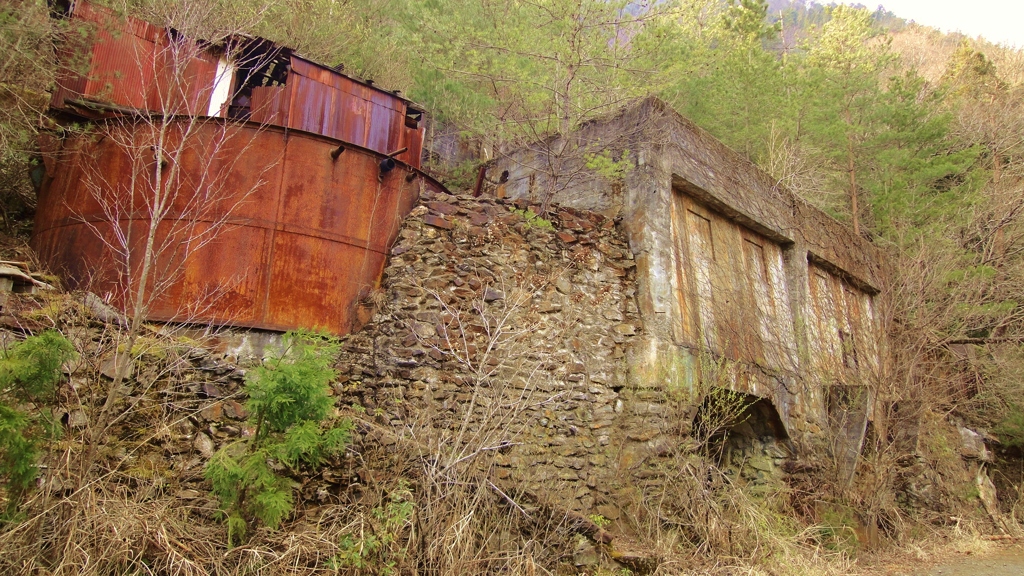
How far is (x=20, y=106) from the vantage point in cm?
664

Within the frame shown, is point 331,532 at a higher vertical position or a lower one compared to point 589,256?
lower

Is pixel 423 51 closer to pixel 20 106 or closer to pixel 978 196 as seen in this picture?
pixel 20 106

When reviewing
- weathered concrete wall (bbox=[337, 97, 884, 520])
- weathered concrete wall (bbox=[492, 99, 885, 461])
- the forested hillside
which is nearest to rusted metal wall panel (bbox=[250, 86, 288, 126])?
the forested hillside

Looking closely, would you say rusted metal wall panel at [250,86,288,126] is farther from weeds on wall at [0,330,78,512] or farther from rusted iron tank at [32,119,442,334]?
weeds on wall at [0,330,78,512]

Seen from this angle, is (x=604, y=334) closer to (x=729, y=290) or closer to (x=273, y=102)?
(x=729, y=290)

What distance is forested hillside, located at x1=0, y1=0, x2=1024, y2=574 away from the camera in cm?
655

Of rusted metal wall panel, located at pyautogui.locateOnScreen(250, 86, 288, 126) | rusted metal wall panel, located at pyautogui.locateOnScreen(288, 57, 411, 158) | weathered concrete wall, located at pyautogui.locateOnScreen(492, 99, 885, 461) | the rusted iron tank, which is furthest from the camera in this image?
rusted metal wall panel, located at pyautogui.locateOnScreen(288, 57, 411, 158)

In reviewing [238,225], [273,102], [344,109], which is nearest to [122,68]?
[273,102]

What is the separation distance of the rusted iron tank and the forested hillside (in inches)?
31.1

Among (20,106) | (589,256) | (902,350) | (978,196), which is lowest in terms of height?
(902,350)

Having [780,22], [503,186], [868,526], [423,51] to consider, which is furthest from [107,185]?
[780,22]

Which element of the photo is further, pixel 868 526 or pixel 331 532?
pixel 868 526

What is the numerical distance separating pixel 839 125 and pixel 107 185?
1288cm

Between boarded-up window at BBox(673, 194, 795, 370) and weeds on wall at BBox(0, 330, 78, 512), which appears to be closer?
weeds on wall at BBox(0, 330, 78, 512)
